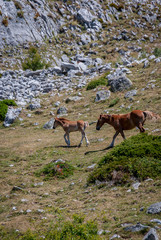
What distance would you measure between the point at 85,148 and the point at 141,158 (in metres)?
7.08

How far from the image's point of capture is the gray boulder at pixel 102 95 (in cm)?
2627

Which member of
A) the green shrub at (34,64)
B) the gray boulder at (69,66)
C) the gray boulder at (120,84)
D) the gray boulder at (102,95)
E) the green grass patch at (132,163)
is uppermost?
the green shrub at (34,64)

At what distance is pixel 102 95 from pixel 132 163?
1884 cm

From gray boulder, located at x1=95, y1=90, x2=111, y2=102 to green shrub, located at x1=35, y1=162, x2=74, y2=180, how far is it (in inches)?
621

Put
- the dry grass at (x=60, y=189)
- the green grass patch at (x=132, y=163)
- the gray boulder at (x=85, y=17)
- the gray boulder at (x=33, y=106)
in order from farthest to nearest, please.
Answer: the gray boulder at (x=85, y=17) → the gray boulder at (x=33, y=106) → the green grass patch at (x=132, y=163) → the dry grass at (x=60, y=189)

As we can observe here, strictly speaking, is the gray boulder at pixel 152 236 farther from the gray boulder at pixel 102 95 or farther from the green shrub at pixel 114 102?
the gray boulder at pixel 102 95

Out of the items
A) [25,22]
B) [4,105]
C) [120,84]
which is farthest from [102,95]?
[25,22]

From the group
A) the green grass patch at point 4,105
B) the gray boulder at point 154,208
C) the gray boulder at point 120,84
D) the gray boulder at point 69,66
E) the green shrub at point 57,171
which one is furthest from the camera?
the gray boulder at point 69,66

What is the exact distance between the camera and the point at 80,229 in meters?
5.00

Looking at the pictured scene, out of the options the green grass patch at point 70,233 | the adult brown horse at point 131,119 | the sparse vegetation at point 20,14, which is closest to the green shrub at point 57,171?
the adult brown horse at point 131,119

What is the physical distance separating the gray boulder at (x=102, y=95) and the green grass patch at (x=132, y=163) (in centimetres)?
1657

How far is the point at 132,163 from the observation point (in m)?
8.19

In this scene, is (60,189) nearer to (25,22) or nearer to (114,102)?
(114,102)

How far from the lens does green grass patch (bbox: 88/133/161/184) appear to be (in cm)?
784
